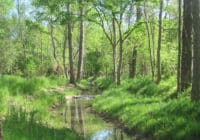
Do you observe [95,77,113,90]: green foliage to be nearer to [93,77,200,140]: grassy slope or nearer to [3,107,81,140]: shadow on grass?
[93,77,200,140]: grassy slope

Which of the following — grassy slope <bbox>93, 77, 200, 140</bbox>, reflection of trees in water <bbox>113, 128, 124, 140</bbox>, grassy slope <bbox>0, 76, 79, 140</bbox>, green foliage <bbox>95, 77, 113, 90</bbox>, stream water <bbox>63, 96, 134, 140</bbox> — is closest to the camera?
grassy slope <bbox>0, 76, 79, 140</bbox>

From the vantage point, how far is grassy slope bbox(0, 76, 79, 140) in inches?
408

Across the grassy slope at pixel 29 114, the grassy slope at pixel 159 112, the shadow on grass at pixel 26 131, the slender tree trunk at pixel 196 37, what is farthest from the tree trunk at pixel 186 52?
the shadow on grass at pixel 26 131

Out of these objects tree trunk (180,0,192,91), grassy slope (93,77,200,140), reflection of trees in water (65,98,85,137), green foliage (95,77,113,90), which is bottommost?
green foliage (95,77,113,90)

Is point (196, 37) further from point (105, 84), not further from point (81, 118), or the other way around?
point (105, 84)

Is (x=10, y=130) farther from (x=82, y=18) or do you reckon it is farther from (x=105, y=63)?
(x=105, y=63)

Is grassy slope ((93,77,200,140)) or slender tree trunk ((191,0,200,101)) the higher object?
slender tree trunk ((191,0,200,101))

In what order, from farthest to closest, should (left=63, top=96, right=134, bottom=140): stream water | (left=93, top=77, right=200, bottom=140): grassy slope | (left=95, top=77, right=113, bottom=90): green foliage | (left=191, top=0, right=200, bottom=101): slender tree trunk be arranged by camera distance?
(left=95, top=77, right=113, bottom=90): green foliage → (left=63, top=96, right=134, bottom=140): stream water → (left=191, top=0, right=200, bottom=101): slender tree trunk → (left=93, top=77, right=200, bottom=140): grassy slope

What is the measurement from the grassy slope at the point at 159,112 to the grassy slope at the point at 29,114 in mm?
2257

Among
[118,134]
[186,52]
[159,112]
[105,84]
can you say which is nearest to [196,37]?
[159,112]

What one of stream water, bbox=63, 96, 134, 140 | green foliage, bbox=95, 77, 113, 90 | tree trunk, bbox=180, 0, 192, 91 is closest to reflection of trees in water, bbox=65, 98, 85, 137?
stream water, bbox=63, 96, 134, 140

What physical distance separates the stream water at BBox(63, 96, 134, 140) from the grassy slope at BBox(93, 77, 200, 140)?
511mm

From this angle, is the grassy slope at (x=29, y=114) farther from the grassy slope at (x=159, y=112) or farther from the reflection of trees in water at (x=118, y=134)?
the grassy slope at (x=159, y=112)

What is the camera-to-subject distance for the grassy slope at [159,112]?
10977mm
